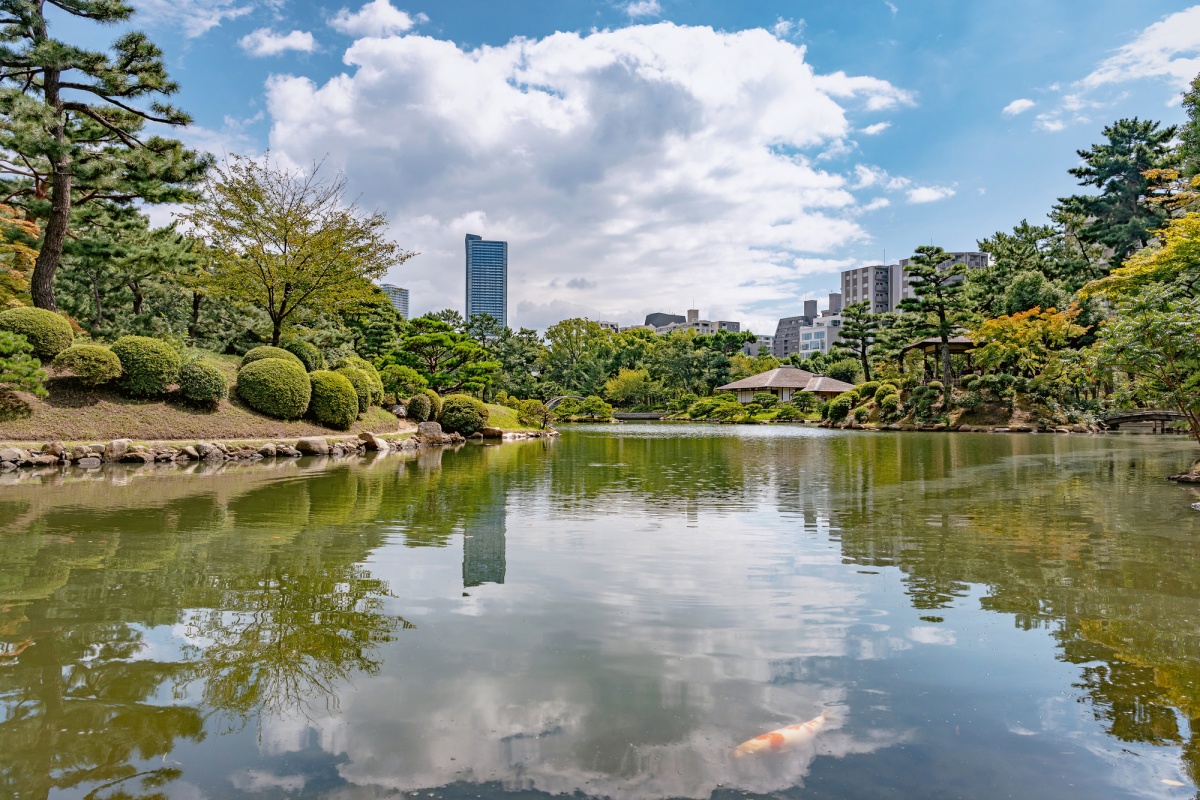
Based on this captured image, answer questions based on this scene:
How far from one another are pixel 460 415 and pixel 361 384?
402cm

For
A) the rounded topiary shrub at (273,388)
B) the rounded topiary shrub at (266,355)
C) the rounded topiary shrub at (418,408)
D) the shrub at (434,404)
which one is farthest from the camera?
the shrub at (434,404)

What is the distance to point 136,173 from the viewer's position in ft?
51.0

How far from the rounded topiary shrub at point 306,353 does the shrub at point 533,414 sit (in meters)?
9.41

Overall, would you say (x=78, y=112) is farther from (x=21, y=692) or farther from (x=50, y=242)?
(x=21, y=692)

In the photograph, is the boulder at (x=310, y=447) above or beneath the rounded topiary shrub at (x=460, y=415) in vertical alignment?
beneath

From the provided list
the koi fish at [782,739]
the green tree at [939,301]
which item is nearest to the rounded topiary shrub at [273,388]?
the koi fish at [782,739]

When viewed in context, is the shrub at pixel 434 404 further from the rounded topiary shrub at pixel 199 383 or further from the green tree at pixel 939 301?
the green tree at pixel 939 301

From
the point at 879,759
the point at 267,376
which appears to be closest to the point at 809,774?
the point at 879,759

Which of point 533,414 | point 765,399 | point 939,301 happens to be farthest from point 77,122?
point 765,399

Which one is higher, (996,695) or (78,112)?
(78,112)

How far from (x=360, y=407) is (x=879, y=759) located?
19501 mm

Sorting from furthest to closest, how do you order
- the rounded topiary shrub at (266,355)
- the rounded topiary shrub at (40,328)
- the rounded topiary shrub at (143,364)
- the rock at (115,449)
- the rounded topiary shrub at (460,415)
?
the rounded topiary shrub at (460,415), the rounded topiary shrub at (266,355), the rounded topiary shrub at (143,364), the rounded topiary shrub at (40,328), the rock at (115,449)

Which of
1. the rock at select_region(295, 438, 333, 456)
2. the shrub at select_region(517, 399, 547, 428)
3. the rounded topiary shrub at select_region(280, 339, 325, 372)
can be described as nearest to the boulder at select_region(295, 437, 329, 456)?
the rock at select_region(295, 438, 333, 456)

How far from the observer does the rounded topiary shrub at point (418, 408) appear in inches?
931
